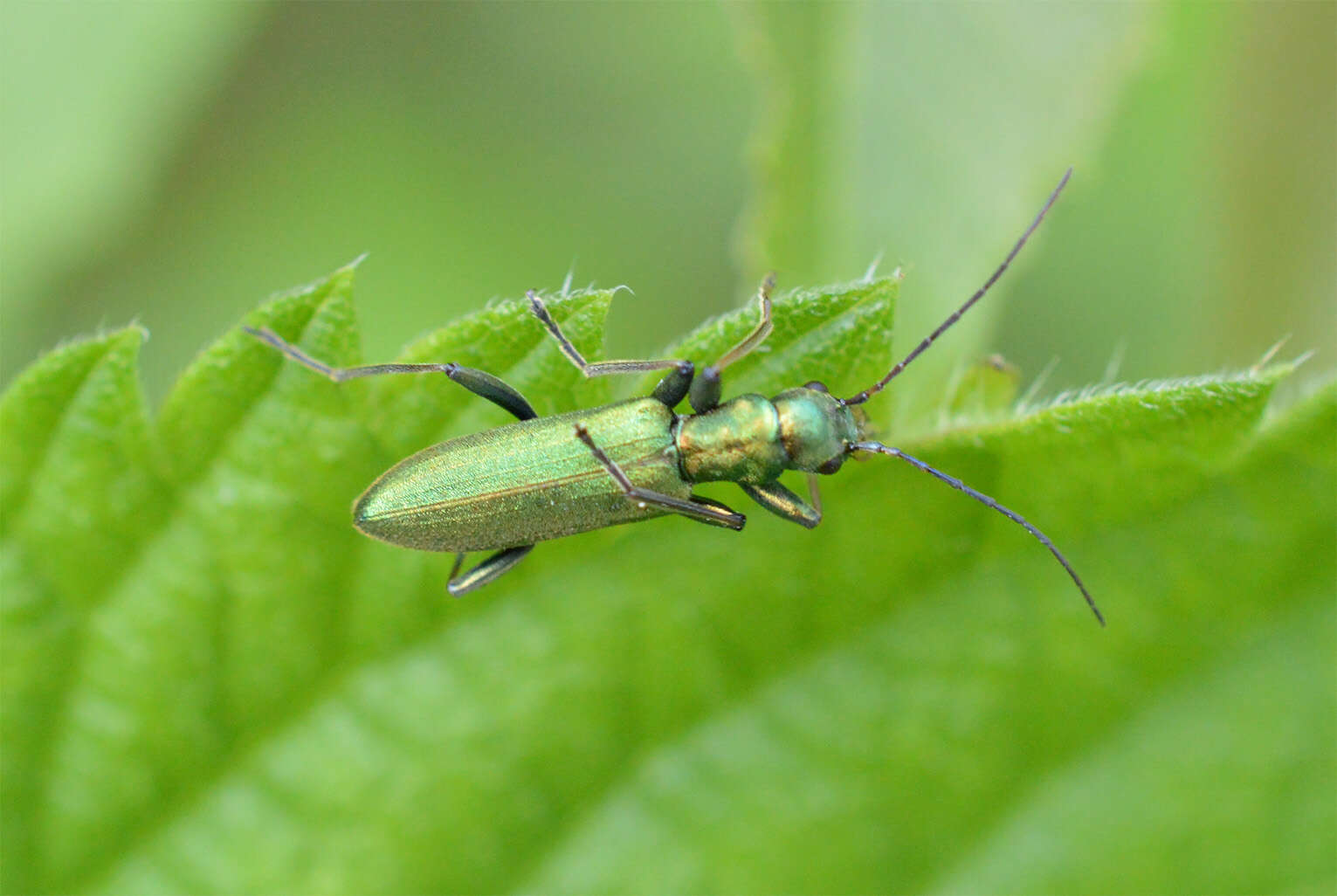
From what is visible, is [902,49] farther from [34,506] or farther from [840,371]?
[34,506]

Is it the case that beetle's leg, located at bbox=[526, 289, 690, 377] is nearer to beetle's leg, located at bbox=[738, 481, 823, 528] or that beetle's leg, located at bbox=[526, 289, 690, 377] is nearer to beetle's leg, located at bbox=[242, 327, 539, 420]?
beetle's leg, located at bbox=[242, 327, 539, 420]

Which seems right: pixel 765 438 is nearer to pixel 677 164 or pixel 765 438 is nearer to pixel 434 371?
pixel 434 371

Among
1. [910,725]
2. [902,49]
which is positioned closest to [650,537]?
[910,725]

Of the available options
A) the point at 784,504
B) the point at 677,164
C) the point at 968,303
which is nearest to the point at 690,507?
the point at 784,504

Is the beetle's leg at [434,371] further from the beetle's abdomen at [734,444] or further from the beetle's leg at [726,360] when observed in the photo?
the beetle's abdomen at [734,444]

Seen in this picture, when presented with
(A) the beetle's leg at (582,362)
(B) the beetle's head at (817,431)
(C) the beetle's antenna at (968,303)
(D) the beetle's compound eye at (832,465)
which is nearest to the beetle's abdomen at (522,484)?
(A) the beetle's leg at (582,362)
